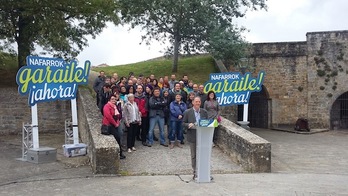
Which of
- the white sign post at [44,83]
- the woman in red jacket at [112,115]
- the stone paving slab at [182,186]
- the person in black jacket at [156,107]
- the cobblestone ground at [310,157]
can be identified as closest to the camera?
the stone paving slab at [182,186]

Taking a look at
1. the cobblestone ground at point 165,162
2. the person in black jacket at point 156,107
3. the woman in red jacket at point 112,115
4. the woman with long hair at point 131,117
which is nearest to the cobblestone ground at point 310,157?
the cobblestone ground at point 165,162

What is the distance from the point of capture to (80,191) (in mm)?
7652

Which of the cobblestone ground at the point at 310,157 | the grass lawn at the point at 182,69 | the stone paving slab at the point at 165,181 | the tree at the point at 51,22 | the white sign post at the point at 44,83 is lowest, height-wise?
the cobblestone ground at the point at 310,157

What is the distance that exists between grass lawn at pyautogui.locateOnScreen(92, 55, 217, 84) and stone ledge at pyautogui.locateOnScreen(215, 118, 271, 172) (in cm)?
962

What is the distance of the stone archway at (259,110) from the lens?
24.5 meters

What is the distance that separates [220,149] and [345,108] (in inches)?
602

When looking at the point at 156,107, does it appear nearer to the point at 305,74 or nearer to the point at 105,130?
the point at 105,130

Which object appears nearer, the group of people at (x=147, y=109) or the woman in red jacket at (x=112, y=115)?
the woman in red jacket at (x=112, y=115)

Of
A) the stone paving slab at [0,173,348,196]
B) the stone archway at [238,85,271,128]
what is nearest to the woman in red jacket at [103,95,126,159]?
the stone paving slab at [0,173,348,196]

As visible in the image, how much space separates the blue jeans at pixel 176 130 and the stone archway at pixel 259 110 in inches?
528

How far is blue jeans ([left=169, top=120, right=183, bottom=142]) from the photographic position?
11.6m

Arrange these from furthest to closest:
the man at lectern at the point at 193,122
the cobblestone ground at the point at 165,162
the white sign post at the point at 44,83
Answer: the white sign post at the point at 44,83, the cobblestone ground at the point at 165,162, the man at lectern at the point at 193,122

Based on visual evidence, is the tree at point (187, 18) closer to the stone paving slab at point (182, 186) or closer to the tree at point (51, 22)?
the tree at point (51, 22)

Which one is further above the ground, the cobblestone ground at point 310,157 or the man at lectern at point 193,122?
the man at lectern at point 193,122
